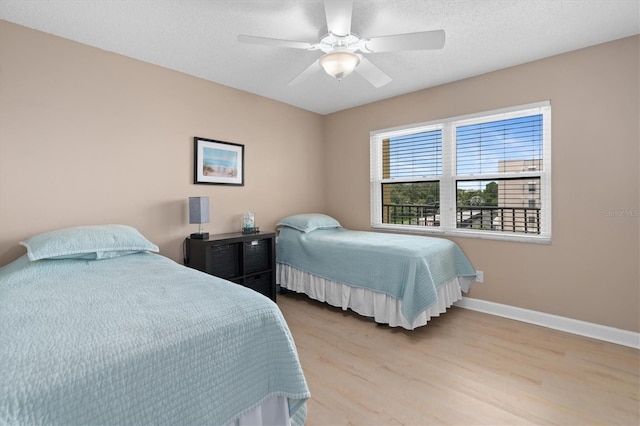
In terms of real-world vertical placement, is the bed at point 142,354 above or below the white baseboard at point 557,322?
above

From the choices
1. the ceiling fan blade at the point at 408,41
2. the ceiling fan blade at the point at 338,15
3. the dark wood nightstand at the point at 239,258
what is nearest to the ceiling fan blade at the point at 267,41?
the ceiling fan blade at the point at 338,15

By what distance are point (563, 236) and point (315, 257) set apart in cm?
235

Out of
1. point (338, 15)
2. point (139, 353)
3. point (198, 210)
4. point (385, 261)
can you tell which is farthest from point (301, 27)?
point (139, 353)

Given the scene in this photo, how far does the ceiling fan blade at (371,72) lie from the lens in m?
2.40

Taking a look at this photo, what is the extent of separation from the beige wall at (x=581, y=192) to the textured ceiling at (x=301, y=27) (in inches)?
8.1


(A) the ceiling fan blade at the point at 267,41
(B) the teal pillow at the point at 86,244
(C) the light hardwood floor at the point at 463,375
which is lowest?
(C) the light hardwood floor at the point at 463,375

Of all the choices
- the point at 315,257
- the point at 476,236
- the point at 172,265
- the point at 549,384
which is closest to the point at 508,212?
the point at 476,236

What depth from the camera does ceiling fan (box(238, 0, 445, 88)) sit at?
6.15 feet

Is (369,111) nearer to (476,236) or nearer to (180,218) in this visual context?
(476,236)

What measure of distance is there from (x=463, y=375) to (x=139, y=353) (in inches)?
78.3

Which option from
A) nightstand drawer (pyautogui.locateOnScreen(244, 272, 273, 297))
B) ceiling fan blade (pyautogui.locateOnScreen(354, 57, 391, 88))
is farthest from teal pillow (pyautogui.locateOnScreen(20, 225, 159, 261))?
ceiling fan blade (pyautogui.locateOnScreen(354, 57, 391, 88))

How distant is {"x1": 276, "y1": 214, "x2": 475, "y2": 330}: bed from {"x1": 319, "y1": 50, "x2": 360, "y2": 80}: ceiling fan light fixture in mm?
1595

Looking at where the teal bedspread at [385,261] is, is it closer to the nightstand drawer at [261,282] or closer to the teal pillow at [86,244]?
the nightstand drawer at [261,282]

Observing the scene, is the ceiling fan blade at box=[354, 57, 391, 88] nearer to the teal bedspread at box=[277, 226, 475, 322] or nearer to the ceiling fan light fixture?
the ceiling fan light fixture
